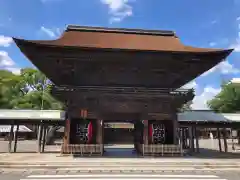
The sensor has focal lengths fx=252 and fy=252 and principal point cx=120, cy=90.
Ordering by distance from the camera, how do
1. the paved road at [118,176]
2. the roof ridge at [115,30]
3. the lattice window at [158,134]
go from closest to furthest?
the paved road at [118,176] → the lattice window at [158,134] → the roof ridge at [115,30]

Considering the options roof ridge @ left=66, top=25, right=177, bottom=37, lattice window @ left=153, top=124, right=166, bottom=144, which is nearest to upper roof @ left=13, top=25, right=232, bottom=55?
roof ridge @ left=66, top=25, right=177, bottom=37

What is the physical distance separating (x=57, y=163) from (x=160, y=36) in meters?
12.3

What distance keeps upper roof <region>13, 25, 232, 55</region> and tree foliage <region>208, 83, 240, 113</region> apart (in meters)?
26.4

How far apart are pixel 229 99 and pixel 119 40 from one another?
30.5 m

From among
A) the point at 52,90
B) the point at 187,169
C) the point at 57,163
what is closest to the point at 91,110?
the point at 52,90

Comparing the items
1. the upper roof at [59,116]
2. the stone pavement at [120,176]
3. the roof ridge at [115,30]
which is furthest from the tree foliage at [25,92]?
the stone pavement at [120,176]

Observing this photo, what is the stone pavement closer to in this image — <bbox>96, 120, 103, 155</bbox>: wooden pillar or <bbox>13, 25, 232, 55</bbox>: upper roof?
<bbox>96, 120, 103, 155</bbox>: wooden pillar

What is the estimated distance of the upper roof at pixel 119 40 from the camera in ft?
53.7

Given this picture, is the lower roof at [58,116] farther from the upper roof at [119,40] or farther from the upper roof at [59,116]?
the upper roof at [119,40]

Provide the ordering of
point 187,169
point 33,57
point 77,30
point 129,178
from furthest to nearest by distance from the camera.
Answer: point 77,30
point 33,57
point 187,169
point 129,178

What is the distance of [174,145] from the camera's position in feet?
59.2

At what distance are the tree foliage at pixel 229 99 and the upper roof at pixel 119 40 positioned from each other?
2642cm

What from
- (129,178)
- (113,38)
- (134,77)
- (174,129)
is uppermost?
(113,38)

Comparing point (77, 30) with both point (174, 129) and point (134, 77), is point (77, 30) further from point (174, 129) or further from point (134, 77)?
point (174, 129)
